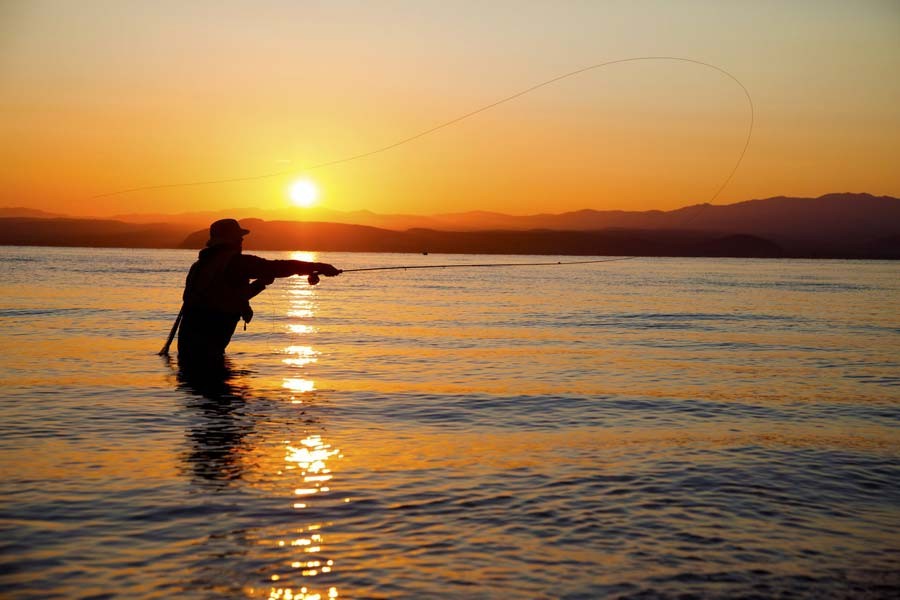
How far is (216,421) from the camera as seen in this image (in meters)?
13.1

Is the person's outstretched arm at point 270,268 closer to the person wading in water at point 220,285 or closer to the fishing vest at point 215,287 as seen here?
the person wading in water at point 220,285

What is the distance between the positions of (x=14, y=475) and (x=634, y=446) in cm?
737

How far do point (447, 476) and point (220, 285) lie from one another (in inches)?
394

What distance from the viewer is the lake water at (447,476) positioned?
22.7 ft

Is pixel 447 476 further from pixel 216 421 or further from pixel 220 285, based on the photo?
pixel 220 285

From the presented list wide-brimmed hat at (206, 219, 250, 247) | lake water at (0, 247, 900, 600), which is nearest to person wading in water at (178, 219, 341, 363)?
wide-brimmed hat at (206, 219, 250, 247)

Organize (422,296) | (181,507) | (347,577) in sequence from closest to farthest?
(347,577)
(181,507)
(422,296)

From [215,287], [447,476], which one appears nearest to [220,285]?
[215,287]

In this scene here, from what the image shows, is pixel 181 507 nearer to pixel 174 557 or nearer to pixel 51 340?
pixel 174 557

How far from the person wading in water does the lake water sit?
1036 millimetres

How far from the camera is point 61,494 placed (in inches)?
351

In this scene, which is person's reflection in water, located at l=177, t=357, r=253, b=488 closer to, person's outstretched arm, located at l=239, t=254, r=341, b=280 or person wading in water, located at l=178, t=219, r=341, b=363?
person wading in water, located at l=178, t=219, r=341, b=363

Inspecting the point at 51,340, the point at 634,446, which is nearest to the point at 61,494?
the point at 634,446

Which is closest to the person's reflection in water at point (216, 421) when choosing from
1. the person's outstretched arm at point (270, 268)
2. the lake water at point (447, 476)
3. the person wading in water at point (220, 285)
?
the lake water at point (447, 476)
